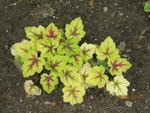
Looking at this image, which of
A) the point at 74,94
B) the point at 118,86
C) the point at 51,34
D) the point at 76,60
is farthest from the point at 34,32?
the point at 118,86

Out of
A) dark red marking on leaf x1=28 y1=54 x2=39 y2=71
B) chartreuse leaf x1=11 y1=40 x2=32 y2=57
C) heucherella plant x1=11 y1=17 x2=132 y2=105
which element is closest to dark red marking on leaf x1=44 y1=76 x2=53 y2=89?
heucherella plant x1=11 y1=17 x2=132 y2=105

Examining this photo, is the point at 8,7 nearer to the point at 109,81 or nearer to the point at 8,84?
the point at 8,84

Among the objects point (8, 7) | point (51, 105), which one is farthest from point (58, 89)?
point (8, 7)

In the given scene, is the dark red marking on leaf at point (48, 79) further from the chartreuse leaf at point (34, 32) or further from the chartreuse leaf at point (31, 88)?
the chartreuse leaf at point (34, 32)

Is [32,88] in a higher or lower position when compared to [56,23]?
lower

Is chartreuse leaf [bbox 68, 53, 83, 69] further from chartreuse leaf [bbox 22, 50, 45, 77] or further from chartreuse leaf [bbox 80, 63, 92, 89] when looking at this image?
chartreuse leaf [bbox 22, 50, 45, 77]

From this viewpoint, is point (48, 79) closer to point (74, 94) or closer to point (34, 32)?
point (74, 94)

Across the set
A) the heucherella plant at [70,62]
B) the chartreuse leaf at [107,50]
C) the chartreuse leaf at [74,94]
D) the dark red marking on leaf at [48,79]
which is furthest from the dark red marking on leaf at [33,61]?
the chartreuse leaf at [107,50]
